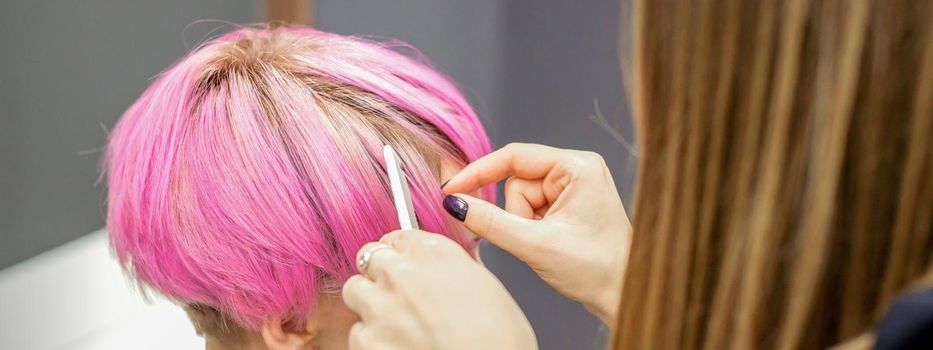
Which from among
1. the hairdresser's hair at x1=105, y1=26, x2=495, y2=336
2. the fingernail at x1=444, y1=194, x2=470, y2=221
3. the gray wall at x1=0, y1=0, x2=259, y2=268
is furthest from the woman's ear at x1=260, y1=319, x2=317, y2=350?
the gray wall at x1=0, y1=0, x2=259, y2=268

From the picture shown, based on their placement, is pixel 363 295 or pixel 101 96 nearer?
pixel 363 295

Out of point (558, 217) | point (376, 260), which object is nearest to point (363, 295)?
point (376, 260)

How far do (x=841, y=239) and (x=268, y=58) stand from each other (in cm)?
50

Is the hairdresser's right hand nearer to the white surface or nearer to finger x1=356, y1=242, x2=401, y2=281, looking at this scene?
finger x1=356, y1=242, x2=401, y2=281

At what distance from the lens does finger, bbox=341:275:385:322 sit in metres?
0.54

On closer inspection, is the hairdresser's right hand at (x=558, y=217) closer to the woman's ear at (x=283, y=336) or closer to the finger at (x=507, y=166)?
the finger at (x=507, y=166)

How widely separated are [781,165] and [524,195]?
415mm

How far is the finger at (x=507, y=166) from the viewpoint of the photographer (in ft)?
2.34

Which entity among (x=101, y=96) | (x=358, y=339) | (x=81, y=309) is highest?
(x=101, y=96)

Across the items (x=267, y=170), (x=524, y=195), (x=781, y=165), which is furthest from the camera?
(x=524, y=195)

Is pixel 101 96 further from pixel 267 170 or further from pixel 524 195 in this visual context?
pixel 524 195

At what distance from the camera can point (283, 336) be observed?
2.44ft

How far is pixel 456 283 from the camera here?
53cm

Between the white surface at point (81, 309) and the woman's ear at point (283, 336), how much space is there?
0.25m
